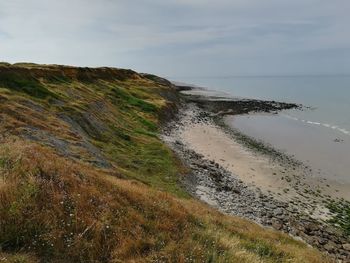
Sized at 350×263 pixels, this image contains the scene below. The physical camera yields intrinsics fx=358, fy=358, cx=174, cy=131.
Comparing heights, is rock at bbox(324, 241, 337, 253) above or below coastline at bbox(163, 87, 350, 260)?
below

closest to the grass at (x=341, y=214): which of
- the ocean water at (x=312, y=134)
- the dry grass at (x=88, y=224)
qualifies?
the ocean water at (x=312, y=134)

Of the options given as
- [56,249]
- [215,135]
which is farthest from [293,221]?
[215,135]

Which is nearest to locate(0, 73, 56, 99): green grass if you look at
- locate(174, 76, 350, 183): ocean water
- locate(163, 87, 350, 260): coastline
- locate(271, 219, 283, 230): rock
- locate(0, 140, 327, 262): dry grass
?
locate(163, 87, 350, 260): coastline

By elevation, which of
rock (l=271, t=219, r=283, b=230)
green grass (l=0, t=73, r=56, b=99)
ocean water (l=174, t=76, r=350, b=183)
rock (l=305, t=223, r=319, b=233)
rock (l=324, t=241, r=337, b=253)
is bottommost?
rock (l=324, t=241, r=337, b=253)

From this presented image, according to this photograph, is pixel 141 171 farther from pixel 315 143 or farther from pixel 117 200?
pixel 315 143

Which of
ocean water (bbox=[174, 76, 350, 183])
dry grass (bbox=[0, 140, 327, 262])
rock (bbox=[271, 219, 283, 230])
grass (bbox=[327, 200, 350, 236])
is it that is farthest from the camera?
ocean water (bbox=[174, 76, 350, 183])

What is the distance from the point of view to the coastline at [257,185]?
2311cm

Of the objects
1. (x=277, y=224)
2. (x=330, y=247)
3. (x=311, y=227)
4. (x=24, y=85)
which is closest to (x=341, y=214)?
(x=311, y=227)

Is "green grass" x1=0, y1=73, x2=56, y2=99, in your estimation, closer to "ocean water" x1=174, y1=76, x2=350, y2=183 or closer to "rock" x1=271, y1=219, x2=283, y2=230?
"rock" x1=271, y1=219, x2=283, y2=230

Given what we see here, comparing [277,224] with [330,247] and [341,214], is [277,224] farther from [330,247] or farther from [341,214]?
[341,214]

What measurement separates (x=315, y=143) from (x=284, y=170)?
19003 mm

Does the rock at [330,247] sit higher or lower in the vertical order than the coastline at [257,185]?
lower

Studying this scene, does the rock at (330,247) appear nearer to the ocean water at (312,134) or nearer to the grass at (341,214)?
the grass at (341,214)

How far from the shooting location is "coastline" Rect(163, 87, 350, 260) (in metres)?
23.1
